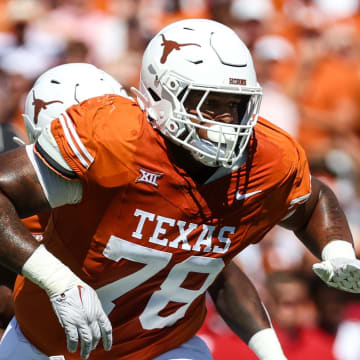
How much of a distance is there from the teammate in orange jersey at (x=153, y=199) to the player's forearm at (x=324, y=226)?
1.9 inches

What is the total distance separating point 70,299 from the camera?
8.85ft

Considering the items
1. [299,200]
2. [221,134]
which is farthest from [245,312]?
[221,134]

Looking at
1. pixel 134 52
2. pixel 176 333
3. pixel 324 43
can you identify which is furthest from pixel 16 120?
pixel 176 333

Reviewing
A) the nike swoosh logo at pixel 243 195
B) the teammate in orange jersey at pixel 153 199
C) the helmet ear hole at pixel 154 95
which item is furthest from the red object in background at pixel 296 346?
the helmet ear hole at pixel 154 95

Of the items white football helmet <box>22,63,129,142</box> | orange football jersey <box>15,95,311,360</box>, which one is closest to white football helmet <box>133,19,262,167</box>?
orange football jersey <box>15,95,311,360</box>

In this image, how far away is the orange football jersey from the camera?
9.37 ft

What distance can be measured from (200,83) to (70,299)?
852mm

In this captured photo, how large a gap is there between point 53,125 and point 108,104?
213 millimetres

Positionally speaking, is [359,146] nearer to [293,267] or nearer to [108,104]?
[293,267]

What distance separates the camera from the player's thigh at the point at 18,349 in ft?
10.9

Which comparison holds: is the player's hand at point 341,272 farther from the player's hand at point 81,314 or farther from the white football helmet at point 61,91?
the white football helmet at point 61,91

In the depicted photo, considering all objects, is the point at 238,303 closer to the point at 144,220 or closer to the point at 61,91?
the point at 144,220

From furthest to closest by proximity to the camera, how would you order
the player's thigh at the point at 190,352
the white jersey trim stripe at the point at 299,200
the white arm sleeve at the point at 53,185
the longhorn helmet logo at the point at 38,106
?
the longhorn helmet logo at the point at 38,106
the player's thigh at the point at 190,352
the white jersey trim stripe at the point at 299,200
the white arm sleeve at the point at 53,185

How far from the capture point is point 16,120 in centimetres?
679
